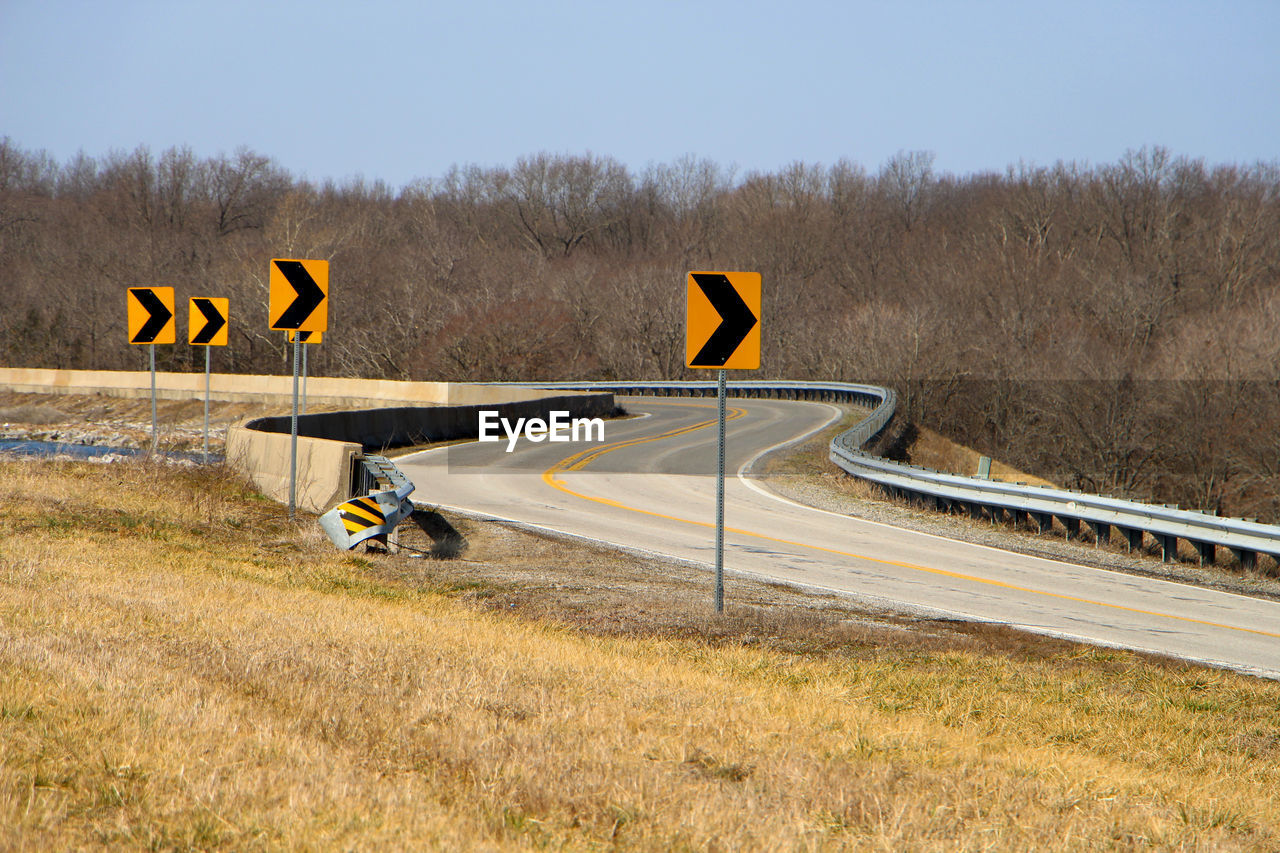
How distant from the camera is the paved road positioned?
11086mm

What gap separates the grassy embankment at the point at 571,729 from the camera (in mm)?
4168

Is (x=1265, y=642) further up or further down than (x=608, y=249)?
further down

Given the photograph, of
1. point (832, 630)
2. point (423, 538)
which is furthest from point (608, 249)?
point (832, 630)

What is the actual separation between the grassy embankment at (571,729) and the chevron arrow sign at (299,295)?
4.18 metres

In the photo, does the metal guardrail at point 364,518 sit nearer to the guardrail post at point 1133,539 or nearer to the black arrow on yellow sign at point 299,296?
the black arrow on yellow sign at point 299,296

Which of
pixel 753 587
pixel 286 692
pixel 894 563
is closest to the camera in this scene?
pixel 286 692

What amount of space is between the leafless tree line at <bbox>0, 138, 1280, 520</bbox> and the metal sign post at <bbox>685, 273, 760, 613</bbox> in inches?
1453

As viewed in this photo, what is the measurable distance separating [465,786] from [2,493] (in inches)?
433

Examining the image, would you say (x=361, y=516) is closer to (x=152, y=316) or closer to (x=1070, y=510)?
(x=152, y=316)

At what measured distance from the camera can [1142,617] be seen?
455 inches

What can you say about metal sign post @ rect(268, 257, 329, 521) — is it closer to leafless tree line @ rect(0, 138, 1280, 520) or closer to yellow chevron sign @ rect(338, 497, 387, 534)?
yellow chevron sign @ rect(338, 497, 387, 534)

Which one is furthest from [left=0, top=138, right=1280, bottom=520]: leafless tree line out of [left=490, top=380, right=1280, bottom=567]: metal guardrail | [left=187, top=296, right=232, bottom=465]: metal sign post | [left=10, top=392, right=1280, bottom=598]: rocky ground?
[left=187, top=296, right=232, bottom=465]: metal sign post

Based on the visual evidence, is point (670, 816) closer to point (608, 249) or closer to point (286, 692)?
point (286, 692)

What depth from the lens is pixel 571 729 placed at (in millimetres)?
5430
